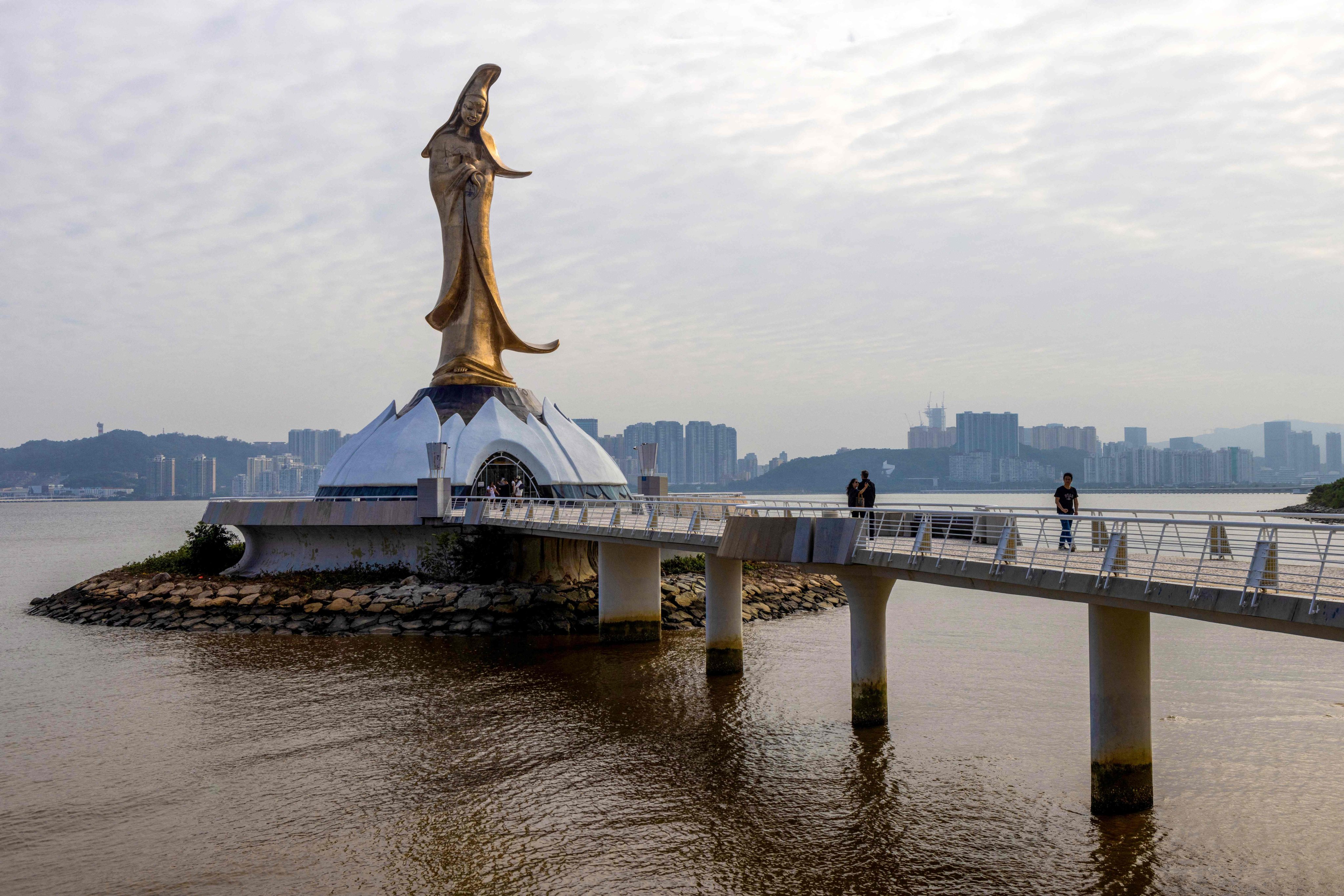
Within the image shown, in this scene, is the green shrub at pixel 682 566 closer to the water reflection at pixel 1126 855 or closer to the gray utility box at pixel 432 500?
the gray utility box at pixel 432 500

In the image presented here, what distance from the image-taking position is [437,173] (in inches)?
1510

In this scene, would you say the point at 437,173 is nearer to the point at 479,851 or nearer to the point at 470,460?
the point at 470,460

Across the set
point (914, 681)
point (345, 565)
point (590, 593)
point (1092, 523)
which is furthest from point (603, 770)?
point (345, 565)

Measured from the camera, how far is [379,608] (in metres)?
28.9

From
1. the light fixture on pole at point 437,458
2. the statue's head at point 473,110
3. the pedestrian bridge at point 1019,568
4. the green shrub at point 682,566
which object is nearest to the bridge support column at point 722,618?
the pedestrian bridge at point 1019,568

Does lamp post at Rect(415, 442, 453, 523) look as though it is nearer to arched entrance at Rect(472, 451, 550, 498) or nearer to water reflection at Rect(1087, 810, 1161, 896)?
arched entrance at Rect(472, 451, 550, 498)

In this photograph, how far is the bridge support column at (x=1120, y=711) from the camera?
12648mm

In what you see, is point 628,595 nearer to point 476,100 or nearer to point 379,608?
point 379,608

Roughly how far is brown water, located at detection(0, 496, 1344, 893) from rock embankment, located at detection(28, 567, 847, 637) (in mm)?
2303

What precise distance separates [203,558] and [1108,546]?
30.8 m

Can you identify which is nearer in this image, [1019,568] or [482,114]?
[1019,568]

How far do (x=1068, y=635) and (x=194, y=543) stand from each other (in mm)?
27568

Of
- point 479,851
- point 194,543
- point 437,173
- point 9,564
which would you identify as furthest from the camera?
point 9,564

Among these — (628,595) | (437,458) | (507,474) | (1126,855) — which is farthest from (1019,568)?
(507,474)
